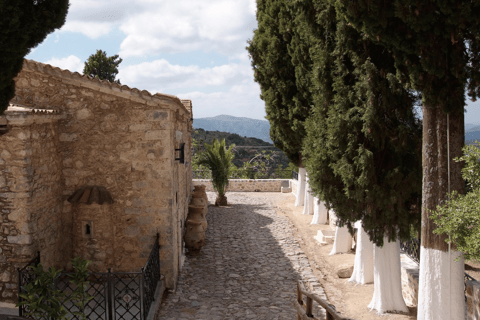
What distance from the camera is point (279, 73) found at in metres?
13.2

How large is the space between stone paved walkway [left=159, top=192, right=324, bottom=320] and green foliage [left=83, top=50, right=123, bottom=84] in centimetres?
1035

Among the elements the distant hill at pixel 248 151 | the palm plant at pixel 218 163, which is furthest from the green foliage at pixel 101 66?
the distant hill at pixel 248 151

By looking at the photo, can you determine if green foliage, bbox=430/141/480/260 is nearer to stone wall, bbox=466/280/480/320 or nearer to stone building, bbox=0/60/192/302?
stone wall, bbox=466/280/480/320

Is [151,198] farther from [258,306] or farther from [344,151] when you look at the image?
[344,151]

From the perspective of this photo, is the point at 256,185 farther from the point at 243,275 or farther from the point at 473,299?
the point at 473,299

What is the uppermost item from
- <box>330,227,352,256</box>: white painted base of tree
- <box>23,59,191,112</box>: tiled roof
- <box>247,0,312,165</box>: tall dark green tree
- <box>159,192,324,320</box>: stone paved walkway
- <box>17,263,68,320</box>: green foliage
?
<box>247,0,312,165</box>: tall dark green tree

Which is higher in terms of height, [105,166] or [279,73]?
[279,73]

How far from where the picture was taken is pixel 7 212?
6031 mm

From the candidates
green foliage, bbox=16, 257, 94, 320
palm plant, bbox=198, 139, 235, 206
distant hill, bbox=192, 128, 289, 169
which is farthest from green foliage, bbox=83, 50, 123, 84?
green foliage, bbox=16, 257, 94, 320

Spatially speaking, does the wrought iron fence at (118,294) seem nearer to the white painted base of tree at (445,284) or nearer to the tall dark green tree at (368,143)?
the tall dark green tree at (368,143)

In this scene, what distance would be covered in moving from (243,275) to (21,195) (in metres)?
5.01

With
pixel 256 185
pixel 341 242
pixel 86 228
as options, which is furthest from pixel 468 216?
pixel 256 185

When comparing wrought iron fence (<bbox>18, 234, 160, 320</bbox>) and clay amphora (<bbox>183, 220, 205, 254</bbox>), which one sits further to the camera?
clay amphora (<bbox>183, 220, 205, 254</bbox>)

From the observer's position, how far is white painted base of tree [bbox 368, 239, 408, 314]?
22.4ft
